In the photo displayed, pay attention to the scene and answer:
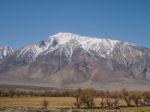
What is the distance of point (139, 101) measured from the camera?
17400 cm

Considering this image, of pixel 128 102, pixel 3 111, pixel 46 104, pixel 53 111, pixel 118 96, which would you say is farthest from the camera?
pixel 118 96

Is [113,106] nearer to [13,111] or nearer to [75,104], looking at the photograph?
[75,104]

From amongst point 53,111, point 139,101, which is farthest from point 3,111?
point 139,101

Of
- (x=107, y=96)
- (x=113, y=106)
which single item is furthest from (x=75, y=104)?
(x=107, y=96)

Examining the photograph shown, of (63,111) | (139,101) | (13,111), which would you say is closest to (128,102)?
(139,101)

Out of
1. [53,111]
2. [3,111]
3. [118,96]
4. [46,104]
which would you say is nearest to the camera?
[3,111]

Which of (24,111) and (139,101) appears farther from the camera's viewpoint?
(139,101)

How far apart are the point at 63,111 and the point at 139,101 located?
60504 millimetres

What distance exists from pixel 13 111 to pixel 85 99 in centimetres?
4516

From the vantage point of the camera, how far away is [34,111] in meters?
120

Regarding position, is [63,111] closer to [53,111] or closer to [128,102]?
[53,111]

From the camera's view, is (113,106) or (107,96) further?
(107,96)

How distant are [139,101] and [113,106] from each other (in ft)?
84.0

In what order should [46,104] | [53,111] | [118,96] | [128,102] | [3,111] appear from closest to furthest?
1. [3,111]
2. [53,111]
3. [46,104]
4. [128,102]
5. [118,96]
